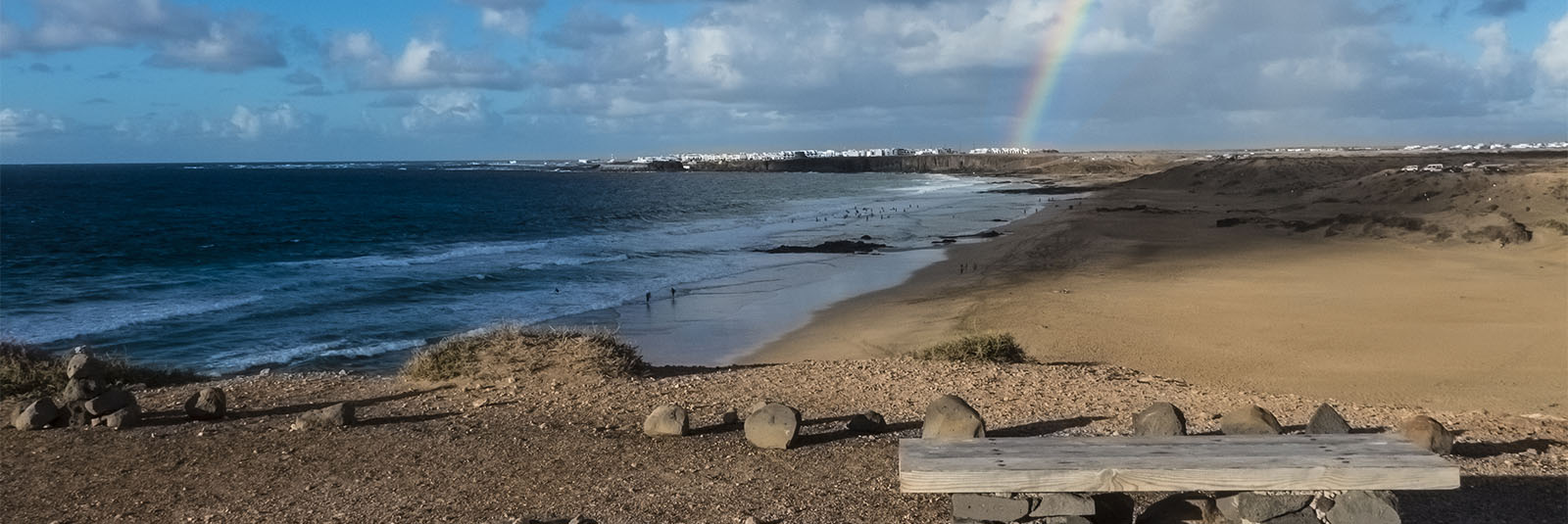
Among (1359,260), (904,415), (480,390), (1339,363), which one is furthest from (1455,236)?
(480,390)

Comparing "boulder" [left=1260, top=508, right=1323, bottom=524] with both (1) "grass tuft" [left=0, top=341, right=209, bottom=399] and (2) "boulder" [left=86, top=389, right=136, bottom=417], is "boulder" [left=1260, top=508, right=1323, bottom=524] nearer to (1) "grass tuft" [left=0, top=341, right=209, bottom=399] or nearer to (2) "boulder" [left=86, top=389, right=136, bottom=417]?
(2) "boulder" [left=86, top=389, right=136, bottom=417]

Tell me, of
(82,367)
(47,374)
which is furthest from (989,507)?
(47,374)

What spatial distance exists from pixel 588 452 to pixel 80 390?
4.64 m

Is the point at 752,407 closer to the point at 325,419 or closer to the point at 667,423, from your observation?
the point at 667,423

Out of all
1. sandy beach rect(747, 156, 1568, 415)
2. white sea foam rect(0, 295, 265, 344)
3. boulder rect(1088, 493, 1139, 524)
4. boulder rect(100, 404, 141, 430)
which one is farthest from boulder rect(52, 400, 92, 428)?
white sea foam rect(0, 295, 265, 344)

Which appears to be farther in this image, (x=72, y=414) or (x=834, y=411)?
(x=834, y=411)

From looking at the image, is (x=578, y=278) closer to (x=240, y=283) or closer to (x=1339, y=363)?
(x=240, y=283)

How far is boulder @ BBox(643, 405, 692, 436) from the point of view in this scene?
8.27 metres

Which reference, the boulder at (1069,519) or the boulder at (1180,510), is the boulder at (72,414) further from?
the boulder at (1180,510)

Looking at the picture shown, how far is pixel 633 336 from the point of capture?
18453 millimetres

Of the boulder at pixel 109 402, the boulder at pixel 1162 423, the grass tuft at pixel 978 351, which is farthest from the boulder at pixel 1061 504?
the boulder at pixel 109 402

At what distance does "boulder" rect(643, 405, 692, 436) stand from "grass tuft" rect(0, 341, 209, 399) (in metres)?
5.70

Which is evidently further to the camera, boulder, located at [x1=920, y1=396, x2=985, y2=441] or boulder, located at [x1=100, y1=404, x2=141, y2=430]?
boulder, located at [x1=100, y1=404, x2=141, y2=430]

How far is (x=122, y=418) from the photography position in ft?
28.5
